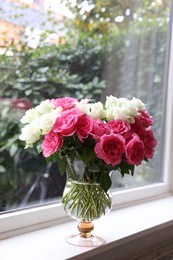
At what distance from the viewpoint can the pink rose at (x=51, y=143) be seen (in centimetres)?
98

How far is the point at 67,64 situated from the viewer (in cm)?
135

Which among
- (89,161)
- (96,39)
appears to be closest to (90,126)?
(89,161)

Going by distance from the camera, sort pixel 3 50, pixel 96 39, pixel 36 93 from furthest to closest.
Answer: pixel 96 39
pixel 36 93
pixel 3 50

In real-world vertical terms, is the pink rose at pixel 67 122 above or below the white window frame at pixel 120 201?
above

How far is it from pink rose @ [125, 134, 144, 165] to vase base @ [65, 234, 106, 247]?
0.96 ft

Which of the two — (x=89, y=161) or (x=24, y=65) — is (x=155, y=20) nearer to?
(x=24, y=65)

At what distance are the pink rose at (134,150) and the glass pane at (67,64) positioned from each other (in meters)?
0.41

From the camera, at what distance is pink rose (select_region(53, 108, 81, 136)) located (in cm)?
98

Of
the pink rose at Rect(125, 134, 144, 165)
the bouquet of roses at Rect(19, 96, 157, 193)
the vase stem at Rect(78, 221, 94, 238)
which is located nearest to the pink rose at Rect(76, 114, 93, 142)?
the bouquet of roses at Rect(19, 96, 157, 193)

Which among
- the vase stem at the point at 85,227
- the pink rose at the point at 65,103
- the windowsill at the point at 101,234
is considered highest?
the pink rose at the point at 65,103

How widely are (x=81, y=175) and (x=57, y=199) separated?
325mm

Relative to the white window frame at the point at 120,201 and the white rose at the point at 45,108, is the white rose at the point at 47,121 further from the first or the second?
the white window frame at the point at 120,201

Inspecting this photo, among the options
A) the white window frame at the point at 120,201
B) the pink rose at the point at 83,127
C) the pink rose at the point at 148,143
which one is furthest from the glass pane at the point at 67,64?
the pink rose at the point at 148,143

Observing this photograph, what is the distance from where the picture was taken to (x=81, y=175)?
1.07 metres
